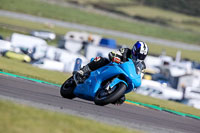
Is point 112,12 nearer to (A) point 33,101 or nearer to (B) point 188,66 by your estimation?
(B) point 188,66

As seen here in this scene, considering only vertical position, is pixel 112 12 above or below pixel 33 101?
above

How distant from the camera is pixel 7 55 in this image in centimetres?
2919

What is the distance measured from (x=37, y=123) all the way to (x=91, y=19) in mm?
58934

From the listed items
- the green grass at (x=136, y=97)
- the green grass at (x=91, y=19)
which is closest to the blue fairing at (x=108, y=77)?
the green grass at (x=136, y=97)

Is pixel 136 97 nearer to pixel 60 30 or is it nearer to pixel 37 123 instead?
pixel 37 123

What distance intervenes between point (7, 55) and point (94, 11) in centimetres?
4387

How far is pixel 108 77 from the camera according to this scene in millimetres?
9391

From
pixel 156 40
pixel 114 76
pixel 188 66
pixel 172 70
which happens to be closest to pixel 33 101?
pixel 114 76

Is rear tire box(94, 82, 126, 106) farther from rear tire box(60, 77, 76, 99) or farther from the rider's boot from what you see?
rear tire box(60, 77, 76, 99)

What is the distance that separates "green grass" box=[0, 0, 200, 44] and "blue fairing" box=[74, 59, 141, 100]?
162 ft

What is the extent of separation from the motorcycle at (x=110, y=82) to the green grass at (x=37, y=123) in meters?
2.51

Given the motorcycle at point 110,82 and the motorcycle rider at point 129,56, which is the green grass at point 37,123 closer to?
the motorcycle at point 110,82

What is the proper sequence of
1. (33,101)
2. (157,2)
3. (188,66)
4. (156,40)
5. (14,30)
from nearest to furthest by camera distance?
(33,101) < (188,66) < (14,30) < (156,40) < (157,2)

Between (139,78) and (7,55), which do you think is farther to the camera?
(7,55)
